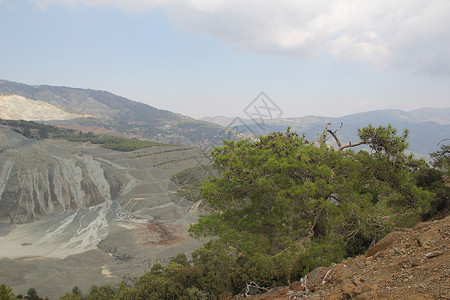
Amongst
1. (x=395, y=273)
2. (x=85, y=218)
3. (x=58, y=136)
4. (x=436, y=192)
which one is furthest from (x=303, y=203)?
(x=58, y=136)

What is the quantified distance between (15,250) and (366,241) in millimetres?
25690

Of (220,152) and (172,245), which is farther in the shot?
(172,245)

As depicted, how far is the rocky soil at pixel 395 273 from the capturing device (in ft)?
11.2

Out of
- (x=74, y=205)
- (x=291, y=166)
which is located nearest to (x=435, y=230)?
(x=291, y=166)

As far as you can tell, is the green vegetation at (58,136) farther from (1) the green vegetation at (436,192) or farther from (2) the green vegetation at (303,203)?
(1) the green vegetation at (436,192)

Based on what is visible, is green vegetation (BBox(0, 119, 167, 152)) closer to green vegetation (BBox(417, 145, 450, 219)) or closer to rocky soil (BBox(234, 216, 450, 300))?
green vegetation (BBox(417, 145, 450, 219))

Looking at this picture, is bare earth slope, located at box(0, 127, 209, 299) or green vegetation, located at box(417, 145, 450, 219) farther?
bare earth slope, located at box(0, 127, 209, 299)

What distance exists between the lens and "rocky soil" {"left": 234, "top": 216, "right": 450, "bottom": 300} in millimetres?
3414

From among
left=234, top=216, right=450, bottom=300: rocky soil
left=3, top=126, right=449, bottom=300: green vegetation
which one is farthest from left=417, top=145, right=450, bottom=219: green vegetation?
left=234, top=216, right=450, bottom=300: rocky soil

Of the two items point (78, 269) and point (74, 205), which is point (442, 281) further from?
point (74, 205)

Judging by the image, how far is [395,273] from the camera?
13.9ft

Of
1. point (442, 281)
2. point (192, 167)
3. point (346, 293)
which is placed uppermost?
point (442, 281)

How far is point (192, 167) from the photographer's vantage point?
155 ft

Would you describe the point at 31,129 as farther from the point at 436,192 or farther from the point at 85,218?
the point at 436,192
